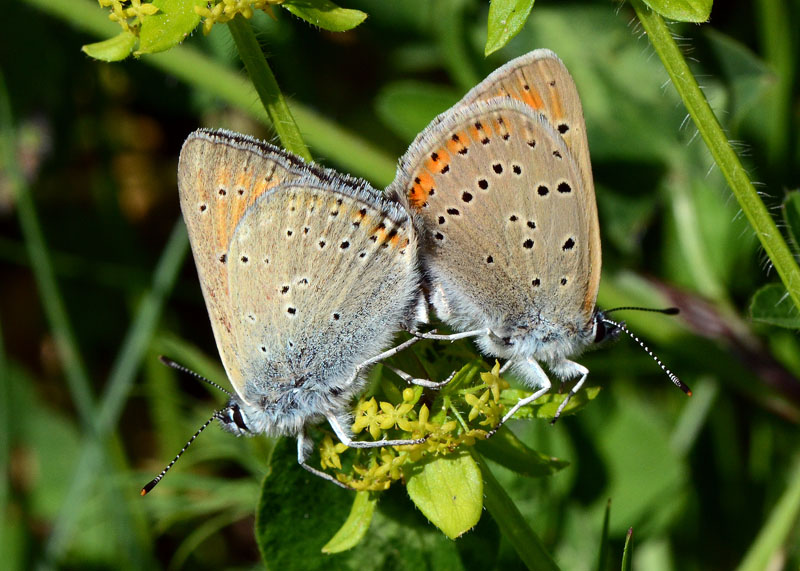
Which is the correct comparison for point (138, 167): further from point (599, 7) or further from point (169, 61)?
point (599, 7)

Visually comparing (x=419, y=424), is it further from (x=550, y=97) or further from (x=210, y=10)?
(x=210, y=10)

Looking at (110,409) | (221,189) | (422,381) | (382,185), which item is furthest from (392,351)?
(110,409)

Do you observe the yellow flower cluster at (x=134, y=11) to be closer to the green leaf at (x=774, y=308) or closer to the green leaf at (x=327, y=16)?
the green leaf at (x=327, y=16)

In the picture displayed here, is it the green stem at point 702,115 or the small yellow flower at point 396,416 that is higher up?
the green stem at point 702,115

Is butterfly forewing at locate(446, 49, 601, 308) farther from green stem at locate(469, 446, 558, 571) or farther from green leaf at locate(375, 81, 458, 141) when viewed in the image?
green leaf at locate(375, 81, 458, 141)

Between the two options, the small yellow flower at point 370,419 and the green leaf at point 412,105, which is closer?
the small yellow flower at point 370,419

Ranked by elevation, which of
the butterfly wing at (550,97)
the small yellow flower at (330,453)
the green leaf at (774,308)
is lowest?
the small yellow flower at (330,453)

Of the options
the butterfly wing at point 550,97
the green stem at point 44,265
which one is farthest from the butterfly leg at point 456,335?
the green stem at point 44,265
